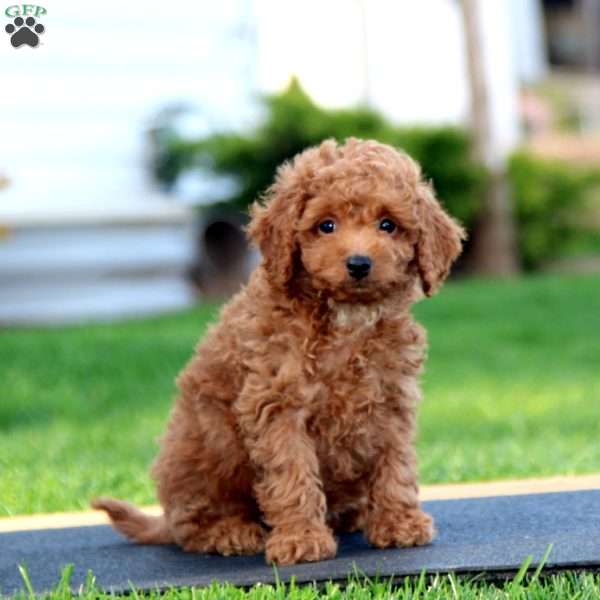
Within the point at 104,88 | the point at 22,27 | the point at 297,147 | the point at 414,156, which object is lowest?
the point at 414,156

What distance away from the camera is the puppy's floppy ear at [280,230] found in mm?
4793

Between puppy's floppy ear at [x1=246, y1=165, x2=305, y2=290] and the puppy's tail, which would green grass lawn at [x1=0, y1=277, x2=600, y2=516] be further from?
puppy's floppy ear at [x1=246, y1=165, x2=305, y2=290]

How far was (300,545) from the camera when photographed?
4656 mm

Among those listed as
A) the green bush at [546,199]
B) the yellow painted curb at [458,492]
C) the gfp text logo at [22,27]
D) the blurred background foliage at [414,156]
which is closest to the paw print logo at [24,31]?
the gfp text logo at [22,27]

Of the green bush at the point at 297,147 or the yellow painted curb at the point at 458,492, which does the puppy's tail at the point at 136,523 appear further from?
the green bush at the point at 297,147

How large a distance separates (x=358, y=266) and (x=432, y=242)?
389mm

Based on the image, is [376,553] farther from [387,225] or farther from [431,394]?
[431,394]

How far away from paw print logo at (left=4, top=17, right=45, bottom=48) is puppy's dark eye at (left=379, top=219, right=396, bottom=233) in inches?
122

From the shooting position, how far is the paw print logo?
7.27 metres

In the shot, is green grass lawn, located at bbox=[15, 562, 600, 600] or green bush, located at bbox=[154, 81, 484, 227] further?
green bush, located at bbox=[154, 81, 484, 227]

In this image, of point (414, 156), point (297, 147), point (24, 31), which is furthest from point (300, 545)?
point (414, 156)

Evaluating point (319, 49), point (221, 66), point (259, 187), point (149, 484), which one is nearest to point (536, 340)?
point (259, 187)

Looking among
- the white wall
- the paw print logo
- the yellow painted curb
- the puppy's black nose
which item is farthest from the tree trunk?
the puppy's black nose

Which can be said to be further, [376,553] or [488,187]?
[488,187]
